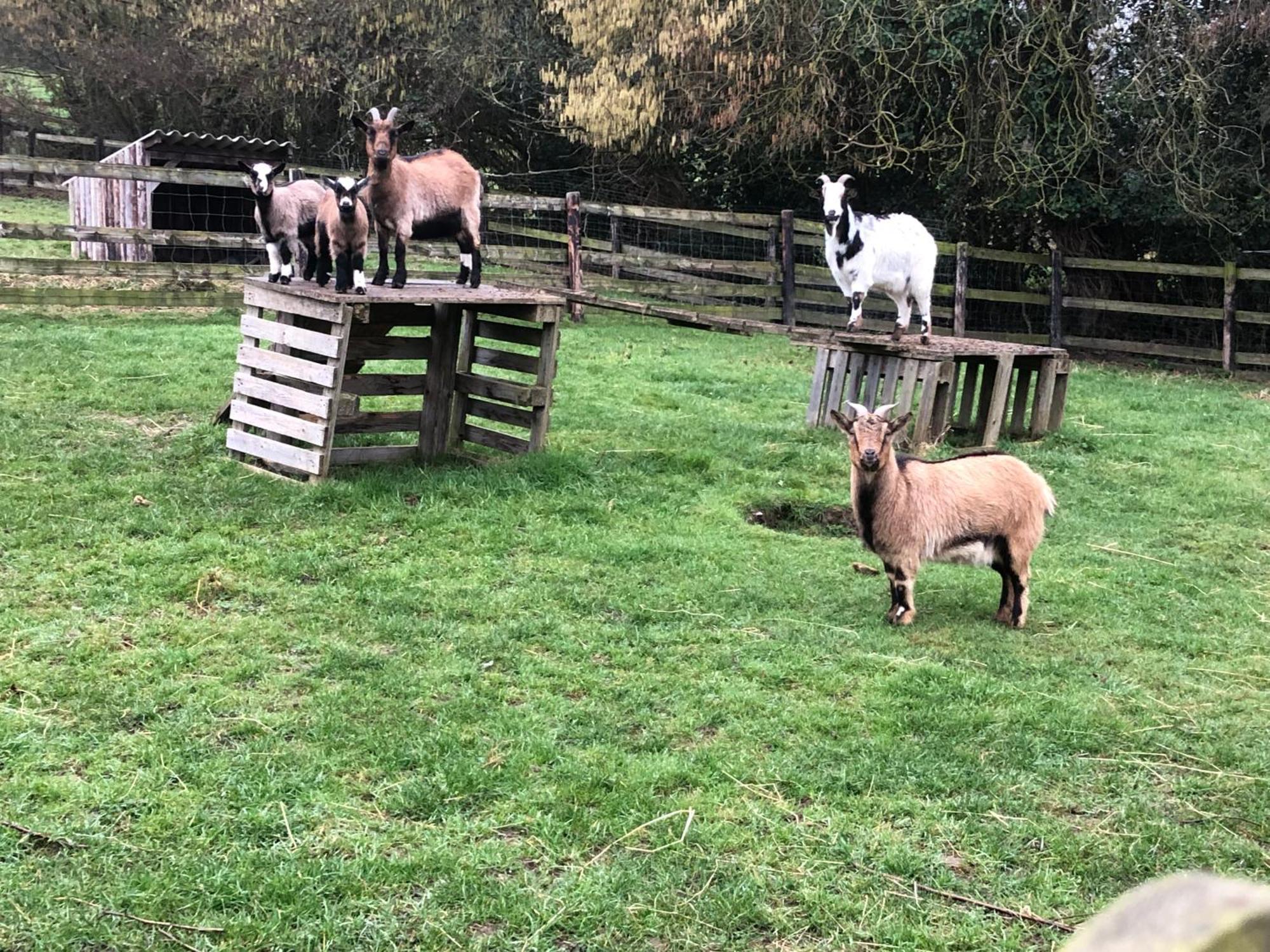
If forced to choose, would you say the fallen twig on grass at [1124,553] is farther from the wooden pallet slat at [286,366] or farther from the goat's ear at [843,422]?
the wooden pallet slat at [286,366]

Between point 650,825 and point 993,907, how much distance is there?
1.06m

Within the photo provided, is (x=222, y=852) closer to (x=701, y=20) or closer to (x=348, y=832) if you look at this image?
(x=348, y=832)

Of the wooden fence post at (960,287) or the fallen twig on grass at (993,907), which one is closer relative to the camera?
the fallen twig on grass at (993,907)

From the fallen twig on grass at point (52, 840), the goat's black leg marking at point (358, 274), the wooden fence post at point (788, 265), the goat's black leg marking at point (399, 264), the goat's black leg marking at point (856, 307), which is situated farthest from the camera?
the wooden fence post at point (788, 265)

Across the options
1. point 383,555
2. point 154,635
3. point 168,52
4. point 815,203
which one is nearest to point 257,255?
point 168,52

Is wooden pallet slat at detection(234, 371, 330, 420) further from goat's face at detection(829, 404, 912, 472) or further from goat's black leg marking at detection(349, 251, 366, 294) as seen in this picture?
goat's face at detection(829, 404, 912, 472)

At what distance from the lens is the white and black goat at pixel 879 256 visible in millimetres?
9352

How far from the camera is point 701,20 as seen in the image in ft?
48.4

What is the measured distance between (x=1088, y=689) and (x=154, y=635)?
13.3 feet

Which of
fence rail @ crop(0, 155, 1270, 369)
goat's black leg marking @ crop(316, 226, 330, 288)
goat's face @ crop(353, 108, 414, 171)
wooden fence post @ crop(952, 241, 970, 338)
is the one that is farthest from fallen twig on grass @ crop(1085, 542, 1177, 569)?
wooden fence post @ crop(952, 241, 970, 338)

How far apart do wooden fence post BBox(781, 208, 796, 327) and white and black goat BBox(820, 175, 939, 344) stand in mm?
5972

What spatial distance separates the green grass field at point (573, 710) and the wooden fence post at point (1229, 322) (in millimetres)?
7656

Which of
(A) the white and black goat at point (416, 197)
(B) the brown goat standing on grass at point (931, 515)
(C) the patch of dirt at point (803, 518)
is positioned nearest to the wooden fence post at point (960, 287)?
(C) the patch of dirt at point (803, 518)

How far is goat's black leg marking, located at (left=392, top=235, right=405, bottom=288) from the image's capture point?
7.39 m
